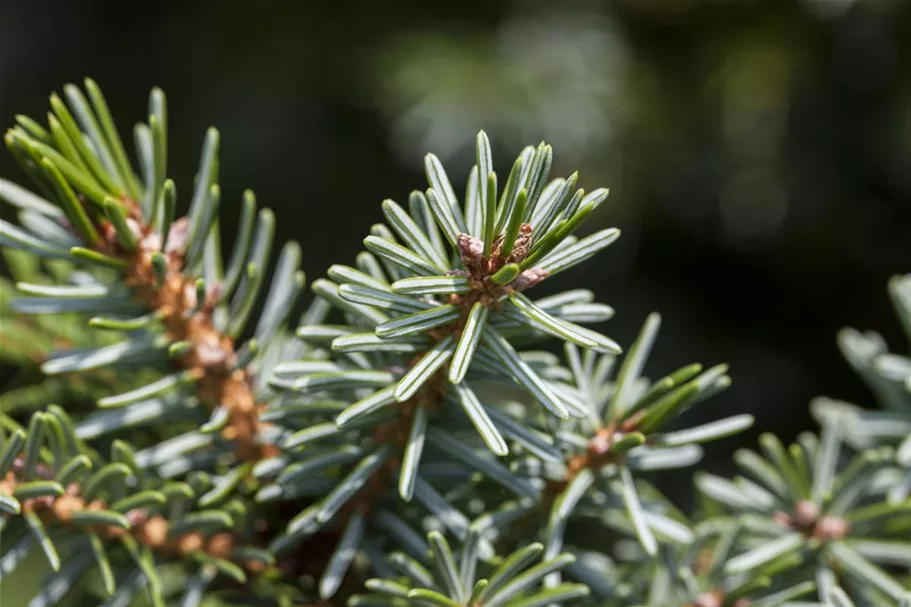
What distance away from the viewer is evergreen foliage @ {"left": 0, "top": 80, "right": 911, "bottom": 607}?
9.9 inches

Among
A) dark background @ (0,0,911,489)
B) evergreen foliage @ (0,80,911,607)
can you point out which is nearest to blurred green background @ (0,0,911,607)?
dark background @ (0,0,911,489)

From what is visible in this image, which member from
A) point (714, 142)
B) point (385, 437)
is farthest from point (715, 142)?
point (385, 437)

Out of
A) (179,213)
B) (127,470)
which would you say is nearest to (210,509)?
(127,470)

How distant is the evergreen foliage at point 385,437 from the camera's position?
0.25 meters

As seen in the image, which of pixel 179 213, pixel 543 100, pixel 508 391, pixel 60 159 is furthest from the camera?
pixel 179 213

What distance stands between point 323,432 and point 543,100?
63 cm

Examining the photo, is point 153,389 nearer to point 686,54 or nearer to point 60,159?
point 60,159

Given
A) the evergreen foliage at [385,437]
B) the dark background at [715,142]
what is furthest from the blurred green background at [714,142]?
the evergreen foliage at [385,437]

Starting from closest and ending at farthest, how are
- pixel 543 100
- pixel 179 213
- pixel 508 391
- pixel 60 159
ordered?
pixel 60 159 → pixel 543 100 → pixel 508 391 → pixel 179 213

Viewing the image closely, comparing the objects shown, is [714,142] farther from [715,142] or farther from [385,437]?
[385,437]

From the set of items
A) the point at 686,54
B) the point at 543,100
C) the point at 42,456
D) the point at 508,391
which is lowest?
the point at 42,456

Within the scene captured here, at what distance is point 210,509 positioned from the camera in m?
0.31

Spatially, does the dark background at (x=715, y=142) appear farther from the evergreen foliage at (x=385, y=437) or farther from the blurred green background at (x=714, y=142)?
the evergreen foliage at (x=385, y=437)

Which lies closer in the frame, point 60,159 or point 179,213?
point 60,159
